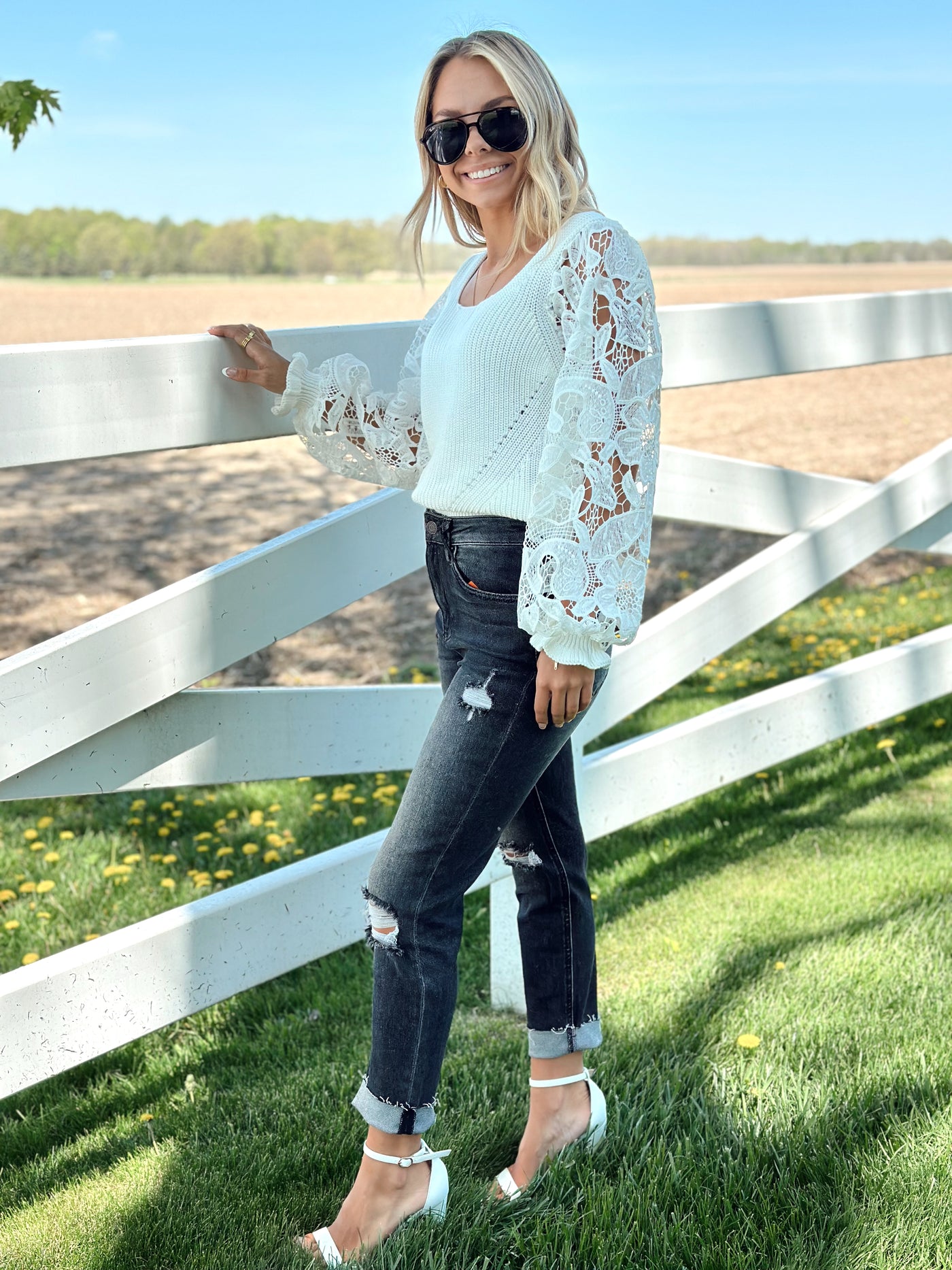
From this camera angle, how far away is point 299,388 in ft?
6.41

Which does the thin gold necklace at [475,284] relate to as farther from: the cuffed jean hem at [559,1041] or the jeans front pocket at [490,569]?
the cuffed jean hem at [559,1041]

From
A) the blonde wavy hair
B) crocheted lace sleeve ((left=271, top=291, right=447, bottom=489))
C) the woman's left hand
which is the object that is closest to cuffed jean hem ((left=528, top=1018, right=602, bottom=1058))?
the woman's left hand

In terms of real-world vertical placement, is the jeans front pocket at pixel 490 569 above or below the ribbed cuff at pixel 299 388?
below

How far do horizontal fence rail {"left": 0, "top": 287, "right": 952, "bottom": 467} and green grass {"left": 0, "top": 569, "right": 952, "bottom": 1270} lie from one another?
50.1 inches

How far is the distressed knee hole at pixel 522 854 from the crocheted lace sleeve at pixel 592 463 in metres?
0.49

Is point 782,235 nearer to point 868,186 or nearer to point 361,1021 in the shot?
point 868,186

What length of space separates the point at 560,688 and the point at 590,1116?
34.9 inches

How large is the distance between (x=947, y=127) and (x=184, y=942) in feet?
392

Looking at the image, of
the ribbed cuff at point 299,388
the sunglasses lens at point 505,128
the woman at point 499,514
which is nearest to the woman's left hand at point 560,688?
the woman at point 499,514

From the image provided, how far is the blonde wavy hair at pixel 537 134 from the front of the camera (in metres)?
1.71

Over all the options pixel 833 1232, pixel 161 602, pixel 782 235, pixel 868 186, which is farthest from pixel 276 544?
pixel 868 186

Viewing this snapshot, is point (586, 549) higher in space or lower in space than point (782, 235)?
Result: lower

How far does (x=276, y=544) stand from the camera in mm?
2088

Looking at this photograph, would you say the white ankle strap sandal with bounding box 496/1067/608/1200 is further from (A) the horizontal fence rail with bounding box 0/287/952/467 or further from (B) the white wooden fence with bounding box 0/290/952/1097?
(A) the horizontal fence rail with bounding box 0/287/952/467
